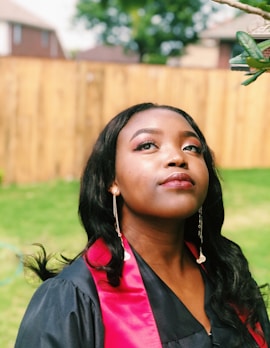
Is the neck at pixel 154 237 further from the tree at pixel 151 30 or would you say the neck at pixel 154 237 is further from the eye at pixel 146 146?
the tree at pixel 151 30

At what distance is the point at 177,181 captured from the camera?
4.99ft

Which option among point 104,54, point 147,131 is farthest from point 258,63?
point 104,54

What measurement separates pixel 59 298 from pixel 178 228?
386mm

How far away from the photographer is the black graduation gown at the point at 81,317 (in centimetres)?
146

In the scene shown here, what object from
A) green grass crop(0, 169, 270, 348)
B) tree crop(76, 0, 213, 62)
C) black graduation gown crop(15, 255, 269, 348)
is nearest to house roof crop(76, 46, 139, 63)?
tree crop(76, 0, 213, 62)

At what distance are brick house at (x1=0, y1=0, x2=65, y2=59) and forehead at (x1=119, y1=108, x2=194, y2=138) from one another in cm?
3067

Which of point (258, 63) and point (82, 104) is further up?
point (258, 63)

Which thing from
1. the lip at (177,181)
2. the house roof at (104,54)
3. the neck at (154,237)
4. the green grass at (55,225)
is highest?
the lip at (177,181)

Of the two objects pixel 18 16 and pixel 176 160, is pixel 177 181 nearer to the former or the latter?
pixel 176 160

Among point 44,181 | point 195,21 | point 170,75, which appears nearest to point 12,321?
point 44,181

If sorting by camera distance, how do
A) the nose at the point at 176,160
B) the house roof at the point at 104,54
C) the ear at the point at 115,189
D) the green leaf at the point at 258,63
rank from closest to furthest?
the green leaf at the point at 258,63 < the nose at the point at 176,160 < the ear at the point at 115,189 < the house roof at the point at 104,54

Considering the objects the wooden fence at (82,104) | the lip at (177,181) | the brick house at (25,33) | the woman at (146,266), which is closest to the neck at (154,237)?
the woman at (146,266)

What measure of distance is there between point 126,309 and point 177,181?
1.13 ft

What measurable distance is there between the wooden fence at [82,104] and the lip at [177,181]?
6931mm
